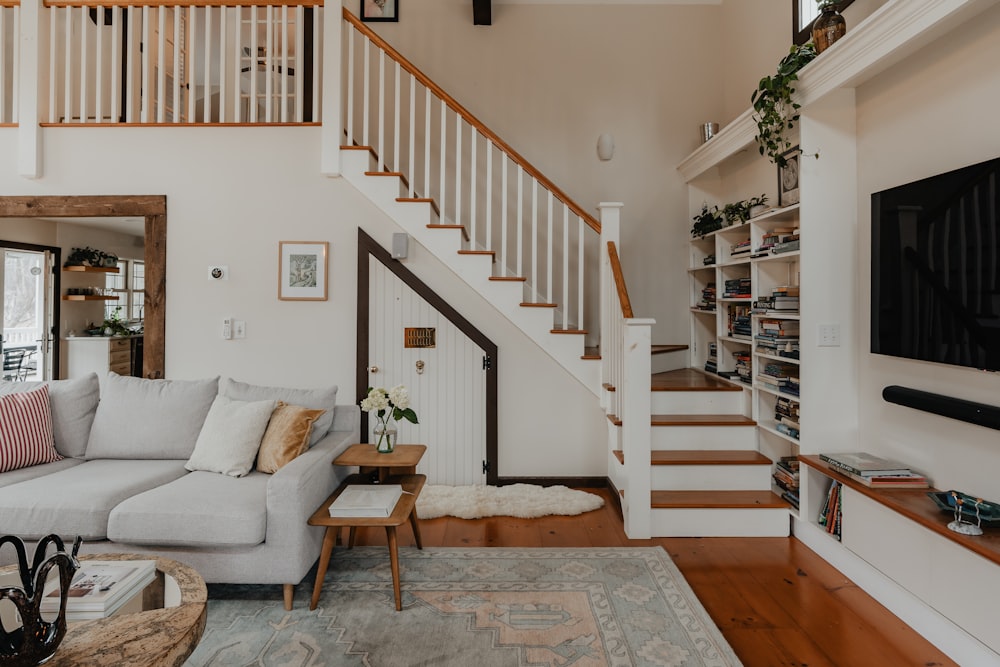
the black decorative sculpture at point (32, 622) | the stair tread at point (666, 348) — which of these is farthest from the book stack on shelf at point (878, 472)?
the black decorative sculpture at point (32, 622)

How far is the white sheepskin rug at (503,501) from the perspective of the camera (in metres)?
3.62

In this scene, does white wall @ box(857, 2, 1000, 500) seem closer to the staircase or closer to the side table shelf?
the side table shelf

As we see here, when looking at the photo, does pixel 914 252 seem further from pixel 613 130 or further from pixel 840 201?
pixel 613 130

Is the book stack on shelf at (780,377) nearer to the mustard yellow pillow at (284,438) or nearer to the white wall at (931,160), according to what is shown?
the white wall at (931,160)

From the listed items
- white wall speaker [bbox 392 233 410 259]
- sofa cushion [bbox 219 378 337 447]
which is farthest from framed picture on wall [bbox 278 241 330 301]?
sofa cushion [bbox 219 378 337 447]

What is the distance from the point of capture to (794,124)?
324 centimetres

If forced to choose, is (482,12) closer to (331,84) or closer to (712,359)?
(331,84)

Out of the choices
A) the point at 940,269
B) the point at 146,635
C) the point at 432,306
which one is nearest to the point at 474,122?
the point at 432,306

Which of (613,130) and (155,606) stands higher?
(613,130)

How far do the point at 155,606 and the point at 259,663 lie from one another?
23.8 inches

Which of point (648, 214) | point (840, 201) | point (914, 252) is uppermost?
point (648, 214)

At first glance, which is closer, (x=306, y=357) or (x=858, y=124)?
(x=858, y=124)

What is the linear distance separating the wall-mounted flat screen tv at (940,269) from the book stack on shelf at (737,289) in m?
1.10

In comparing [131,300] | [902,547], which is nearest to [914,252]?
[902,547]
